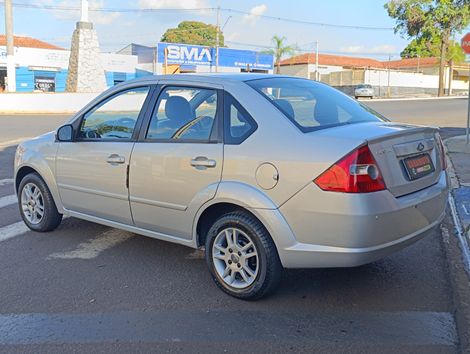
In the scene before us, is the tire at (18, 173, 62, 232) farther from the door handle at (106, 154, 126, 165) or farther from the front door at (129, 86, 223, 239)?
the front door at (129, 86, 223, 239)

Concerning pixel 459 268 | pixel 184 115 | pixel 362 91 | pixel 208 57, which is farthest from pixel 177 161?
pixel 208 57

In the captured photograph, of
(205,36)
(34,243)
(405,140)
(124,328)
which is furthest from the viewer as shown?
(205,36)

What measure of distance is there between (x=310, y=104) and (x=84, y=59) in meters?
31.6

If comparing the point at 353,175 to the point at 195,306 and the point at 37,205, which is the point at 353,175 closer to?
the point at 195,306

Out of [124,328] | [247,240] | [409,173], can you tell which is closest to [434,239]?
[409,173]

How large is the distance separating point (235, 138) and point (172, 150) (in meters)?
0.62

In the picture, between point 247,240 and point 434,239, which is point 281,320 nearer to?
point 247,240

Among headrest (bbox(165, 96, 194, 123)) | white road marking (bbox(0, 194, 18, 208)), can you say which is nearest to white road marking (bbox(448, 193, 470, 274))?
headrest (bbox(165, 96, 194, 123))

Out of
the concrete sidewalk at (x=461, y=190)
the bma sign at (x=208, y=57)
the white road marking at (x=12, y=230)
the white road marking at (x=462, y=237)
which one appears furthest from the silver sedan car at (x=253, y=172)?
the bma sign at (x=208, y=57)

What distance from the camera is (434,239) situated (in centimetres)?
553

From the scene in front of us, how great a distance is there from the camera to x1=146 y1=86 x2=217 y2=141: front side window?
4254 mm

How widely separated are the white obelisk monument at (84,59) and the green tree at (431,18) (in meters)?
28.0

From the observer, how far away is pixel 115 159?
470cm

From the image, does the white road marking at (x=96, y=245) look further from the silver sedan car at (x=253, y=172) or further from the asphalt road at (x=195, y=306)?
the silver sedan car at (x=253, y=172)
